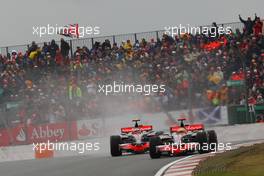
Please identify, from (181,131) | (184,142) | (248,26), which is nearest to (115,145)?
(181,131)

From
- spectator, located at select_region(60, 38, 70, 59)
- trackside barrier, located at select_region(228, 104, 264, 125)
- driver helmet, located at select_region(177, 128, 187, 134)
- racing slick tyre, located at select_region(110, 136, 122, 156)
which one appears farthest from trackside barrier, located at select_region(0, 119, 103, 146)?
driver helmet, located at select_region(177, 128, 187, 134)

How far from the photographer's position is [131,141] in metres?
22.9

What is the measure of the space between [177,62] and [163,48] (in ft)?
5.92

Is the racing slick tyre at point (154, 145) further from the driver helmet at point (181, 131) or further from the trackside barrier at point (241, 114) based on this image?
the trackside barrier at point (241, 114)

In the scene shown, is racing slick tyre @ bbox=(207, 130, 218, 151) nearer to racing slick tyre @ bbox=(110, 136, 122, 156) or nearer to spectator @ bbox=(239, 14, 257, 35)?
racing slick tyre @ bbox=(110, 136, 122, 156)

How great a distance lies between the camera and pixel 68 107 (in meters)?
29.3

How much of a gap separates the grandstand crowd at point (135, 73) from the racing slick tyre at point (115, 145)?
629 cm

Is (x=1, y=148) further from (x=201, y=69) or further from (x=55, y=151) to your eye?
(x=201, y=69)

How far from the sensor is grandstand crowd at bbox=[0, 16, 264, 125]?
2870cm

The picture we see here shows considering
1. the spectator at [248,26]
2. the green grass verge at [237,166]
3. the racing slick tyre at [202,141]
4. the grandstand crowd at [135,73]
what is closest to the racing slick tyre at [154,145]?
the racing slick tyre at [202,141]

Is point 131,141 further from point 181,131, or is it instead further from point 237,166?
point 237,166

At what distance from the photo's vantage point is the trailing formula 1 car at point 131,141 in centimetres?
2259

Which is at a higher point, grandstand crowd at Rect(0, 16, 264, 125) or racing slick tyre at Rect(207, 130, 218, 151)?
grandstand crowd at Rect(0, 16, 264, 125)

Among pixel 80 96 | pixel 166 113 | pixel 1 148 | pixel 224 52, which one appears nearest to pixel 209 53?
pixel 224 52
